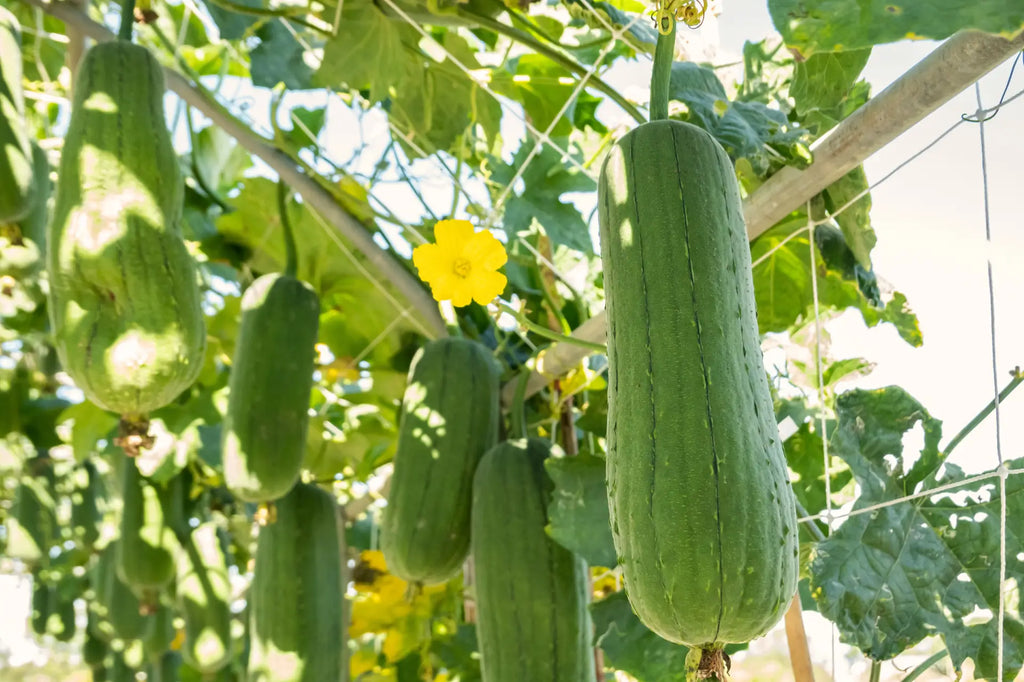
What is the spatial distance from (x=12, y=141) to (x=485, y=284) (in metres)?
0.88

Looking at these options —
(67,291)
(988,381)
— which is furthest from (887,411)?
(67,291)

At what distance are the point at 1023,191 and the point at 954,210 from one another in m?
0.20

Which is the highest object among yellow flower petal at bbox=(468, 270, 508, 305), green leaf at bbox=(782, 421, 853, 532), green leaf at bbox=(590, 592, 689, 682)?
yellow flower petal at bbox=(468, 270, 508, 305)

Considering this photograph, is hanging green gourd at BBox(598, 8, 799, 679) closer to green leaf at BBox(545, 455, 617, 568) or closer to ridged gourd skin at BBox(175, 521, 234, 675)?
green leaf at BBox(545, 455, 617, 568)

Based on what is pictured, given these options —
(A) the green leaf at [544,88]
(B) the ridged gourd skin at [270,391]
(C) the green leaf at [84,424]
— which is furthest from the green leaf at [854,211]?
(C) the green leaf at [84,424]

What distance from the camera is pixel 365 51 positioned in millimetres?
1796

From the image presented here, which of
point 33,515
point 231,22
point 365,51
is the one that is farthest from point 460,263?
point 33,515

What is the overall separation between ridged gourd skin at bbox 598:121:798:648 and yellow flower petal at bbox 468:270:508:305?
277 mm

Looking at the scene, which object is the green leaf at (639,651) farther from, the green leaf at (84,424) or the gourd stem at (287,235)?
the green leaf at (84,424)

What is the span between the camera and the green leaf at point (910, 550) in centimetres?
118

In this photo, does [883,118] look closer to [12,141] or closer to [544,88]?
[544,88]

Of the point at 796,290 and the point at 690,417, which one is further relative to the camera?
the point at 796,290

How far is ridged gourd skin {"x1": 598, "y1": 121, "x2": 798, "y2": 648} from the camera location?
0.91 m

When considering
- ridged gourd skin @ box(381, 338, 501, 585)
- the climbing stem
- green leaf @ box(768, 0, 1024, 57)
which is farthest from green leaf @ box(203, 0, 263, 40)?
the climbing stem
